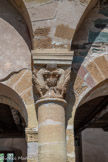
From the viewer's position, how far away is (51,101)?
2.85 metres

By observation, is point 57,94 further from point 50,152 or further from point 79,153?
point 79,153

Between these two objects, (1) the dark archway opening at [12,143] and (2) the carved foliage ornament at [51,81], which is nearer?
(2) the carved foliage ornament at [51,81]

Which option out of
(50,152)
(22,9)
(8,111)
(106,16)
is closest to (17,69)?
(22,9)

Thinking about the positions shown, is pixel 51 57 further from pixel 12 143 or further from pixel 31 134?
pixel 12 143

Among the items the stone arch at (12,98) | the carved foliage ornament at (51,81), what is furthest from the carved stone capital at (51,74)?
the stone arch at (12,98)

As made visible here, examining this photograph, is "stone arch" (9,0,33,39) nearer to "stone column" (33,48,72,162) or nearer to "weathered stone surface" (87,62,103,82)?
"stone column" (33,48,72,162)

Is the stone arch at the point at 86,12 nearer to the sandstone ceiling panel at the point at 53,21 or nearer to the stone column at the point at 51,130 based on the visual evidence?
the sandstone ceiling panel at the point at 53,21

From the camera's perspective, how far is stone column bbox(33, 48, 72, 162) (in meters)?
2.71

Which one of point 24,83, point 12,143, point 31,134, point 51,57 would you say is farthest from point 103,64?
point 12,143

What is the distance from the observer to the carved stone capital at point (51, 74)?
2904 mm

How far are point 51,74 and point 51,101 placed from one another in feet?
0.93

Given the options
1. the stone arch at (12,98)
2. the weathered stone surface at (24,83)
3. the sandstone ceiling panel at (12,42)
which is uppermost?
the sandstone ceiling panel at (12,42)

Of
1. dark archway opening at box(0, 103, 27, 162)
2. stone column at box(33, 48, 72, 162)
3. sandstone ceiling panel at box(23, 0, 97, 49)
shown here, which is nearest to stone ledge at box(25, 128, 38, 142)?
stone column at box(33, 48, 72, 162)

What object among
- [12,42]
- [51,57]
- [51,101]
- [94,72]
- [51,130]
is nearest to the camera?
[51,130]
